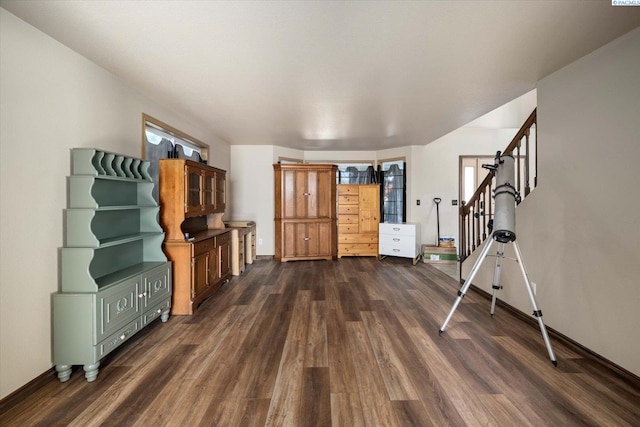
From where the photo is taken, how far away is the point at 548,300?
2.54m

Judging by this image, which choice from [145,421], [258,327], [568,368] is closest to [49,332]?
[145,421]

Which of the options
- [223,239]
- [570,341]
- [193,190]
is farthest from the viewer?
[223,239]

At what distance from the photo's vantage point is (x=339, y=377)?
189 centimetres

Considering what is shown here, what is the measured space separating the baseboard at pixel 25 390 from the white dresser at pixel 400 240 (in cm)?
500

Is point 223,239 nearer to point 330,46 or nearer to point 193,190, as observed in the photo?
point 193,190

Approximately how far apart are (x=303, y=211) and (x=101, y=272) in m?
3.72

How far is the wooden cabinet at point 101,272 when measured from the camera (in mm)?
1895

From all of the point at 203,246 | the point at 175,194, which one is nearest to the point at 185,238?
the point at 203,246

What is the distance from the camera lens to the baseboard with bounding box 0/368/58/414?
5.38 ft

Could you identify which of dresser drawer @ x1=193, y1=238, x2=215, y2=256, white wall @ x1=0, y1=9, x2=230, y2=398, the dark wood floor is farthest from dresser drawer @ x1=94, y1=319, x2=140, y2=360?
dresser drawer @ x1=193, y1=238, x2=215, y2=256

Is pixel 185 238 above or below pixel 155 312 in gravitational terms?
above

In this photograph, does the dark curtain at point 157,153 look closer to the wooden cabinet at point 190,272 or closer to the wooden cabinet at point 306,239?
the wooden cabinet at point 190,272

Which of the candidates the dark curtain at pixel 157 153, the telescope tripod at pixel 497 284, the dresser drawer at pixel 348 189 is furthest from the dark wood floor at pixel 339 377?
the dresser drawer at pixel 348 189

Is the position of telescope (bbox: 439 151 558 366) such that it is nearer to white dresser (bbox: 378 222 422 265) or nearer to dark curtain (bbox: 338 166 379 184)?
white dresser (bbox: 378 222 422 265)
